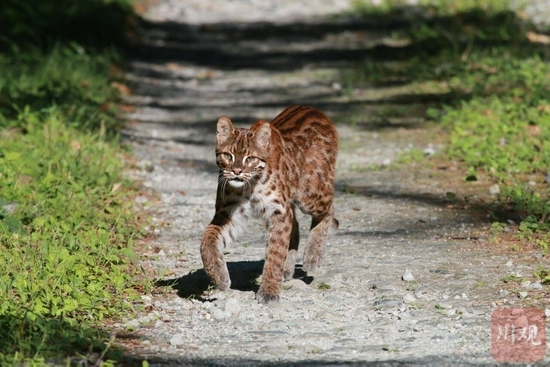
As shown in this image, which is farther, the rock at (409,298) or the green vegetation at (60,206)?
the rock at (409,298)

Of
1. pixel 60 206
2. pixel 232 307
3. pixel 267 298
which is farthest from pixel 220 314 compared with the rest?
pixel 60 206

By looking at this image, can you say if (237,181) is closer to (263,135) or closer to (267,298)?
(263,135)

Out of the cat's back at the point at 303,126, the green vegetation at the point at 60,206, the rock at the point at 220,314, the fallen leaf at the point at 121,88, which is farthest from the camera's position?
the fallen leaf at the point at 121,88

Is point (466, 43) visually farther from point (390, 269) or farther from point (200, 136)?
point (390, 269)

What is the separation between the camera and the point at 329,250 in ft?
28.4

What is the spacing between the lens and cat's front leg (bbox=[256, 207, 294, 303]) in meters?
7.29

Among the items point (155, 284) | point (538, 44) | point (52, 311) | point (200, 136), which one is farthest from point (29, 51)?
point (52, 311)

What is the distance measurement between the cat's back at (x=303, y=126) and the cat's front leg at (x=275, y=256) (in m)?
0.83

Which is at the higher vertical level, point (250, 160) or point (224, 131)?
point (224, 131)

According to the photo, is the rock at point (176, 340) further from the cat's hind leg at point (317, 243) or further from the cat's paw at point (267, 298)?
the cat's hind leg at point (317, 243)

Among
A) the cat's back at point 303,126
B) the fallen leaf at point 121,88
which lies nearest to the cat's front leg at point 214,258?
the cat's back at point 303,126

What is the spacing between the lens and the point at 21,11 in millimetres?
18359

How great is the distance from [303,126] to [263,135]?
3.36 feet

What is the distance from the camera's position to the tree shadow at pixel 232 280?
7629 mm
